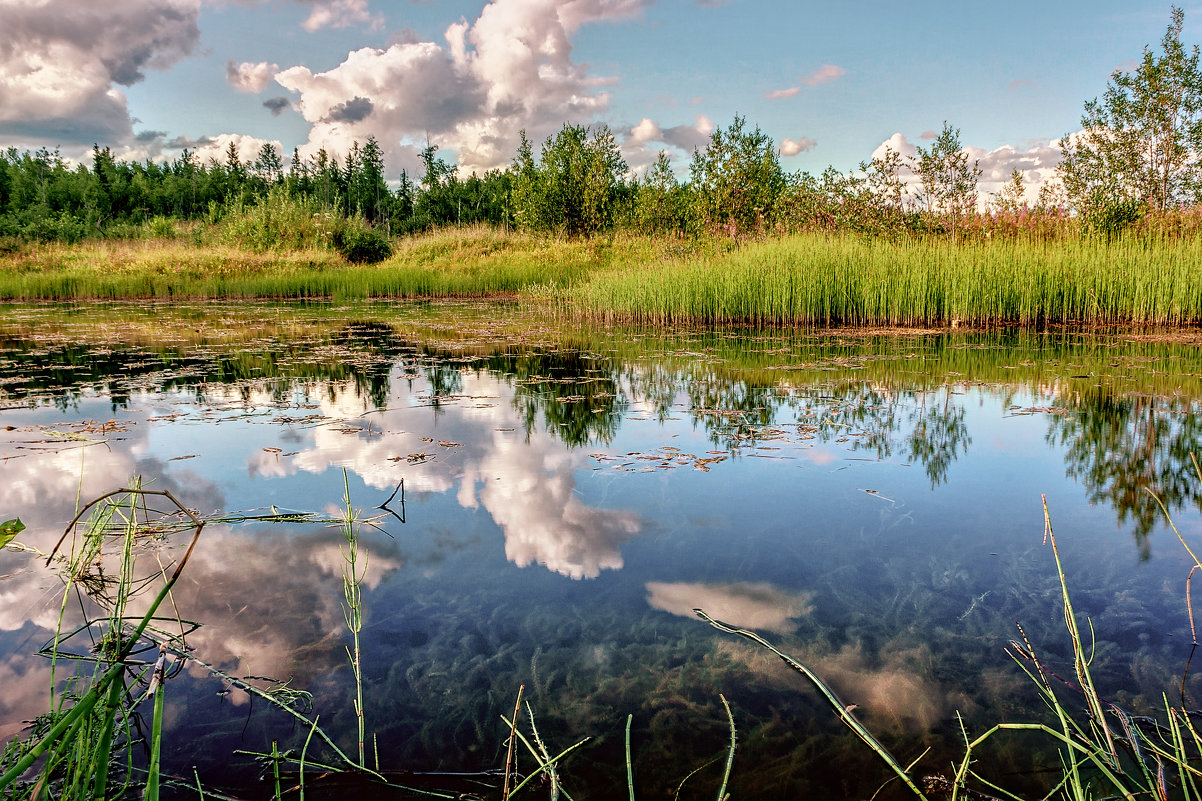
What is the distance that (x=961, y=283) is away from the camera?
375 inches

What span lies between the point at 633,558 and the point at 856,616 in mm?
757

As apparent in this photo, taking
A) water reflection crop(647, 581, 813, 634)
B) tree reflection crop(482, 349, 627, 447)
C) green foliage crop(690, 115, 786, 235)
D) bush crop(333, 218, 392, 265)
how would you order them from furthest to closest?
bush crop(333, 218, 392, 265), green foliage crop(690, 115, 786, 235), tree reflection crop(482, 349, 627, 447), water reflection crop(647, 581, 813, 634)

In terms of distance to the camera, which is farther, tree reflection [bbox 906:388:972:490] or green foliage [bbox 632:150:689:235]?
green foliage [bbox 632:150:689:235]

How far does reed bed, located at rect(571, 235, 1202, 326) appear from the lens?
29.4 ft

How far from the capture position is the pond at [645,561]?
1.58 m

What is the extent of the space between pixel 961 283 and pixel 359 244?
21932 millimetres

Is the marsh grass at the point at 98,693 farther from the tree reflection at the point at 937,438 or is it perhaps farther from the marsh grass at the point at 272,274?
the marsh grass at the point at 272,274

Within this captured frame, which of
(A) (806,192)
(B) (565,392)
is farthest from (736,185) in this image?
(B) (565,392)

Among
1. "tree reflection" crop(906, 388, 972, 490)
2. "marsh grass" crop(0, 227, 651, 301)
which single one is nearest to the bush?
"marsh grass" crop(0, 227, 651, 301)

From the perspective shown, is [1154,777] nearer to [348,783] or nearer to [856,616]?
[856,616]

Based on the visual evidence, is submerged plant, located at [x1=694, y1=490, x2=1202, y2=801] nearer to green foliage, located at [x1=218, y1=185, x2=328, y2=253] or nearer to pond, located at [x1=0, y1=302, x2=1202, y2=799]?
pond, located at [x1=0, y1=302, x2=1202, y2=799]

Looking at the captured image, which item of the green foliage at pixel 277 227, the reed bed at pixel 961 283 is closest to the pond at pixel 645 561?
the reed bed at pixel 961 283

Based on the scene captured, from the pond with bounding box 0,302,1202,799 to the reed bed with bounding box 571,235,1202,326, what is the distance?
4250mm

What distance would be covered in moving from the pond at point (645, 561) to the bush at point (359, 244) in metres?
21.0
